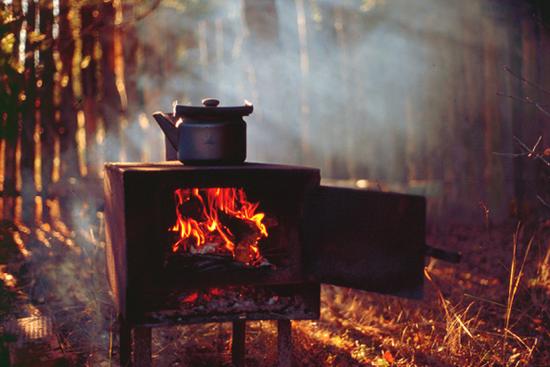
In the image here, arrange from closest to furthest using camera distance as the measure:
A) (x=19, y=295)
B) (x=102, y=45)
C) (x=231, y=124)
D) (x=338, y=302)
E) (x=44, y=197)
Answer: (x=231, y=124), (x=19, y=295), (x=338, y=302), (x=44, y=197), (x=102, y=45)

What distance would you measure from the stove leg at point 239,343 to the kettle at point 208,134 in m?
1.05

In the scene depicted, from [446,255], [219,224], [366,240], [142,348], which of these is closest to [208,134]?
[219,224]

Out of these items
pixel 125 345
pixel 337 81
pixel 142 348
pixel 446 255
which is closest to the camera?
pixel 446 255

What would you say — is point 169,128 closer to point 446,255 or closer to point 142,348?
point 142,348

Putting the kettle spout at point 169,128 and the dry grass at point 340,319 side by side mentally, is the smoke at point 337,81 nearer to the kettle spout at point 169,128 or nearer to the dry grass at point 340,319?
the dry grass at point 340,319

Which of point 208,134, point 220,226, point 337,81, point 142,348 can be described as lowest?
point 142,348

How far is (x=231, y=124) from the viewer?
3361 millimetres

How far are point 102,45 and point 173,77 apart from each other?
64.5 inches

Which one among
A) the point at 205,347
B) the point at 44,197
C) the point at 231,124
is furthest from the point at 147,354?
the point at 44,197

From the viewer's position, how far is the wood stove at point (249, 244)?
10.2 ft

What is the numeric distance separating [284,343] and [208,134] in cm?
119

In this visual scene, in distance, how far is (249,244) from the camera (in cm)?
→ 336

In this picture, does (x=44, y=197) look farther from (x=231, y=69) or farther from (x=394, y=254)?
(x=394, y=254)

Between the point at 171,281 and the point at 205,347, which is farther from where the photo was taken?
the point at 205,347
